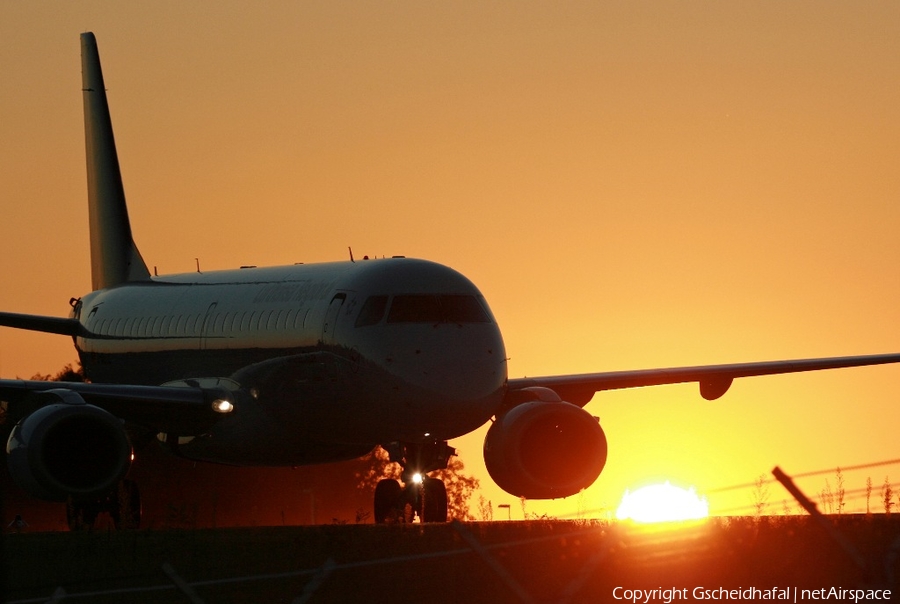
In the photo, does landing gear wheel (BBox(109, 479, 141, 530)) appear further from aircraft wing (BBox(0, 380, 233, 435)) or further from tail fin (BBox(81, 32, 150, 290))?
tail fin (BBox(81, 32, 150, 290))

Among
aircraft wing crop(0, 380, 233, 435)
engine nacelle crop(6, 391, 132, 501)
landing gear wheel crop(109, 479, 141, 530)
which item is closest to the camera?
engine nacelle crop(6, 391, 132, 501)

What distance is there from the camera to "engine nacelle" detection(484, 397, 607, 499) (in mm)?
29562

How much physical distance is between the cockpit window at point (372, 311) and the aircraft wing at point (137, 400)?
4027mm

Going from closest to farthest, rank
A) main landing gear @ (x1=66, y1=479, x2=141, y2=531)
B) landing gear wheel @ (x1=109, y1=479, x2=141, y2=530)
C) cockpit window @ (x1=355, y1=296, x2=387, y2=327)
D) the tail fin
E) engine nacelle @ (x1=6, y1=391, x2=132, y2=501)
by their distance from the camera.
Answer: engine nacelle @ (x1=6, y1=391, x2=132, y2=501) → cockpit window @ (x1=355, y1=296, x2=387, y2=327) → landing gear wheel @ (x1=109, y1=479, x2=141, y2=530) → main landing gear @ (x1=66, y1=479, x2=141, y2=531) → the tail fin

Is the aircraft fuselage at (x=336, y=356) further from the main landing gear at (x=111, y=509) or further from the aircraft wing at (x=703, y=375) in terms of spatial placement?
the aircraft wing at (x=703, y=375)

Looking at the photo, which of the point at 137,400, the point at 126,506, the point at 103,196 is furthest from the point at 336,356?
the point at 103,196

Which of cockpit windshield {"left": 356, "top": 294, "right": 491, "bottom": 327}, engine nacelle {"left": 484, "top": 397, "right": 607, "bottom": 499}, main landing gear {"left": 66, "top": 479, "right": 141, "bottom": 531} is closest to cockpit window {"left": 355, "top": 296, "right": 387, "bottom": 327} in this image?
cockpit windshield {"left": 356, "top": 294, "right": 491, "bottom": 327}

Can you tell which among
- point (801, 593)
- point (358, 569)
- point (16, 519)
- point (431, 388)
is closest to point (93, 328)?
point (16, 519)

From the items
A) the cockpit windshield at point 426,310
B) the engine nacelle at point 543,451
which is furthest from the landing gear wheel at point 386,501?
the cockpit windshield at point 426,310

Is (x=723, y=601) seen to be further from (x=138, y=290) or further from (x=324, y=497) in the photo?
(x=324, y=497)

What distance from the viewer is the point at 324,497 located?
160ft

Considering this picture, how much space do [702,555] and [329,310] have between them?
13.2 m

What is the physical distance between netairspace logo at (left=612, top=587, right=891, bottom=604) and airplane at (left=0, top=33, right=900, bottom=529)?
12214 mm

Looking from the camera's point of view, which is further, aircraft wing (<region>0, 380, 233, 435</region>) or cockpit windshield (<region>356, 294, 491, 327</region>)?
aircraft wing (<region>0, 380, 233, 435</region>)
